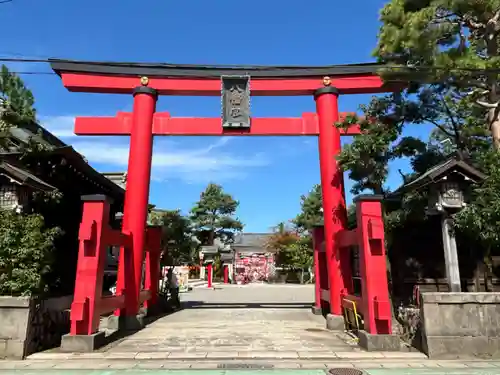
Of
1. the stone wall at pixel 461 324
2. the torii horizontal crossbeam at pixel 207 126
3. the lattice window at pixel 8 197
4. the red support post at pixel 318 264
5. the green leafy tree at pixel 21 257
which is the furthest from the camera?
the red support post at pixel 318 264

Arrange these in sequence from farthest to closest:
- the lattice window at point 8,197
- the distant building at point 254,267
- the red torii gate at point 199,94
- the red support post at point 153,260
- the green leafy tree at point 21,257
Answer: the distant building at point 254,267 → the red support post at point 153,260 → the red torii gate at point 199,94 → the lattice window at point 8,197 → the green leafy tree at point 21,257

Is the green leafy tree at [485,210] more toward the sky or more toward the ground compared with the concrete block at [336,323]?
more toward the sky

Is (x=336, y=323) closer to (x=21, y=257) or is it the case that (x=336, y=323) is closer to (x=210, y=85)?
(x=21, y=257)

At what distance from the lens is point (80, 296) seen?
793cm

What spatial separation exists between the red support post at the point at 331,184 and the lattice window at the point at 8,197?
26.3 ft

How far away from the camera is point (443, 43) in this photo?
8750 mm

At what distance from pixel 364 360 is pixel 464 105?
785 centimetres

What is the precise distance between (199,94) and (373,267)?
25.9 feet

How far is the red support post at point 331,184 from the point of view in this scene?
10531 millimetres

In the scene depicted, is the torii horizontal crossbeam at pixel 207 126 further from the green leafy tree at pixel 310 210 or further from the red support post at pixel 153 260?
the green leafy tree at pixel 310 210

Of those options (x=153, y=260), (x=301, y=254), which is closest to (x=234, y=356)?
(x=153, y=260)

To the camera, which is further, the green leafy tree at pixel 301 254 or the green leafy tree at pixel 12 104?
the green leafy tree at pixel 301 254

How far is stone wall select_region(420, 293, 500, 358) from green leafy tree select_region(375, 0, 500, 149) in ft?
13.8

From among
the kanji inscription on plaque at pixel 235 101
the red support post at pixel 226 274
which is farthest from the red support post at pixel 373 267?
the red support post at pixel 226 274
